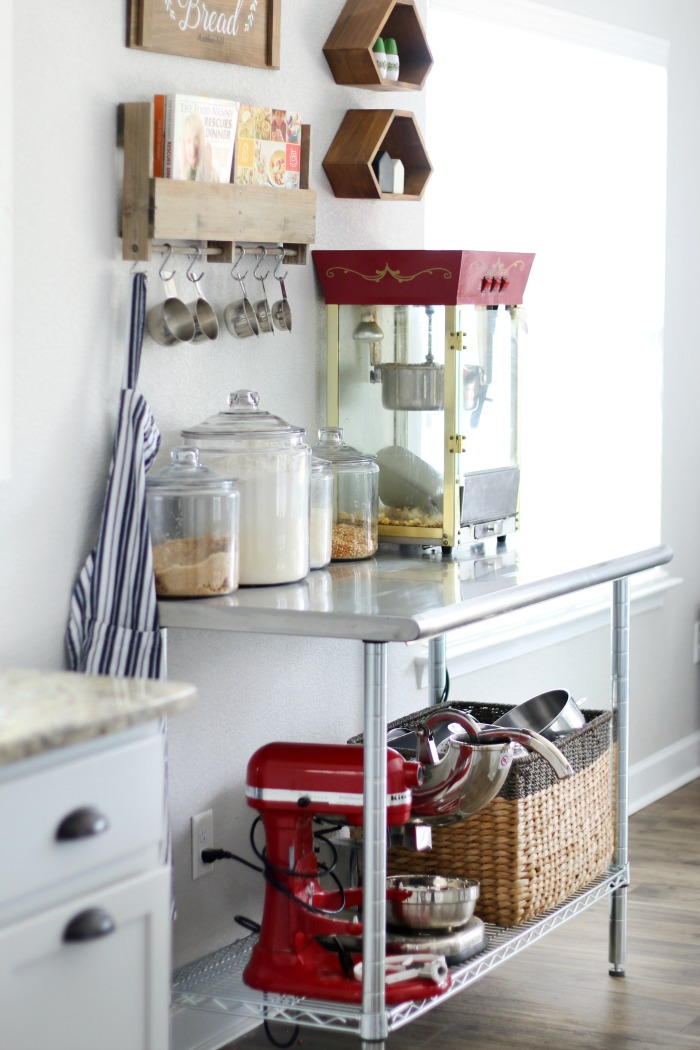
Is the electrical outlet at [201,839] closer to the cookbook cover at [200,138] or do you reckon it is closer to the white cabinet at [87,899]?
the white cabinet at [87,899]

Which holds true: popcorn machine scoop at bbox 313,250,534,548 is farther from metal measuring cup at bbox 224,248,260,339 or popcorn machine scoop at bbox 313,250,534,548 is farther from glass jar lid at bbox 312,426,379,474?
metal measuring cup at bbox 224,248,260,339

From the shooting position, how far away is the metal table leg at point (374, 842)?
2.08m

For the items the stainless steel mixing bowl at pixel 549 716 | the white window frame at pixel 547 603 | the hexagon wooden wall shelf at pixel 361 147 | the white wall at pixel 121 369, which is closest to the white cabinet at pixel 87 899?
the white wall at pixel 121 369

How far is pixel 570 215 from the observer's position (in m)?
4.17

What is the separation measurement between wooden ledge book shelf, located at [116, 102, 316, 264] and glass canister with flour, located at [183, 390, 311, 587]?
0.28 meters

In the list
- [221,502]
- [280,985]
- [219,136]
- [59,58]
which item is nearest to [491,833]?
[280,985]

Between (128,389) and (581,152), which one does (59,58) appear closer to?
(128,389)

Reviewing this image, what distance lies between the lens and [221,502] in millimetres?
2252

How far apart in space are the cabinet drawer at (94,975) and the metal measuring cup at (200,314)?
1.01 metres

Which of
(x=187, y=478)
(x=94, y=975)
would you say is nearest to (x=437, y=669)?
(x=187, y=478)

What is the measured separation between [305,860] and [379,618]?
22.4 inches

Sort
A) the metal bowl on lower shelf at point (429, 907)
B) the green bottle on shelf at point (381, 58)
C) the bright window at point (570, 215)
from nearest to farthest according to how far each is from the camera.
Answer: the metal bowl on lower shelf at point (429, 907) → the green bottle on shelf at point (381, 58) → the bright window at point (570, 215)

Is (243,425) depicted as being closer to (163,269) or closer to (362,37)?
(163,269)

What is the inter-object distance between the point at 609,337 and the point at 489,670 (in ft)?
4.04
